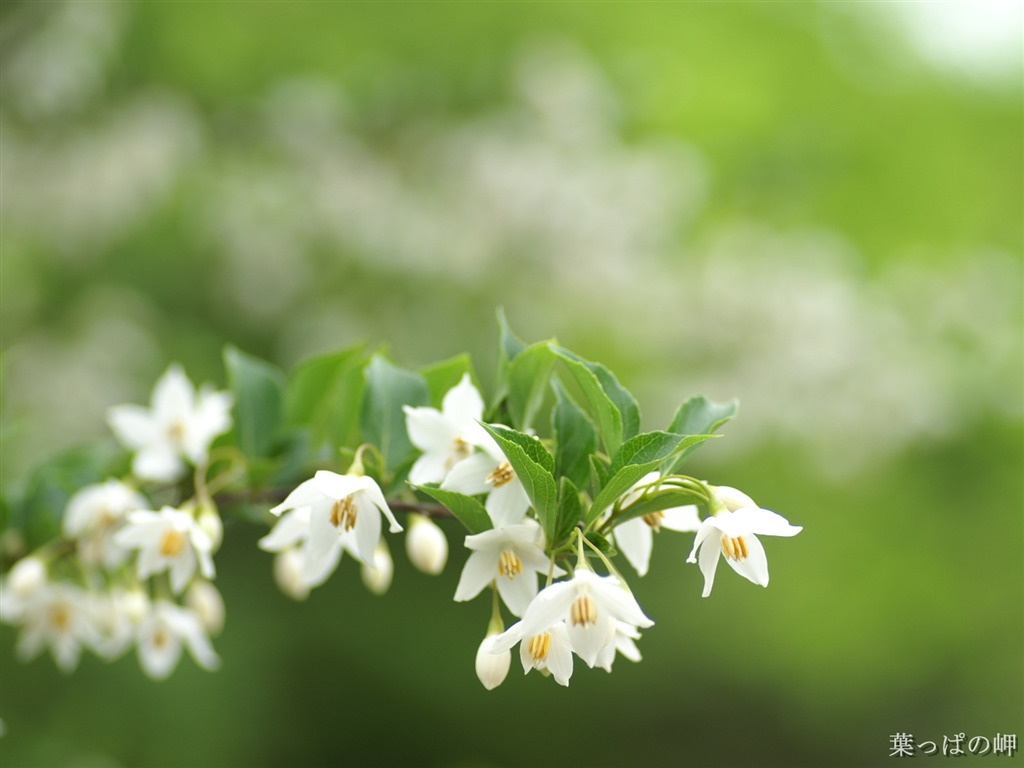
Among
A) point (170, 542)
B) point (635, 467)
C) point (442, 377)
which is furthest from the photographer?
point (442, 377)

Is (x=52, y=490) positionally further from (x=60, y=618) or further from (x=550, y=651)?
(x=550, y=651)

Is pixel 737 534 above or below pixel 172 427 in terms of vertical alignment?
below

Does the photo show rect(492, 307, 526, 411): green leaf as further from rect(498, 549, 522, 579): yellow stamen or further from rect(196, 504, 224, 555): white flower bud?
rect(196, 504, 224, 555): white flower bud

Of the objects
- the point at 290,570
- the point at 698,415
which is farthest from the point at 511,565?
the point at 290,570

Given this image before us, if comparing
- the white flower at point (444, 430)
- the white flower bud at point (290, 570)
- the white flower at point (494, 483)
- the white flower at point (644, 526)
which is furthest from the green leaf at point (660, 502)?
the white flower bud at point (290, 570)

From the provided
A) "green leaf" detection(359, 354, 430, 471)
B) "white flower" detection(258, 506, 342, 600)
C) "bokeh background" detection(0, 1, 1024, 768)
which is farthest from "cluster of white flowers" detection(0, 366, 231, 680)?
"bokeh background" detection(0, 1, 1024, 768)

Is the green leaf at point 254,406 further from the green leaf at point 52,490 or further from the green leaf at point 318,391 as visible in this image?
the green leaf at point 52,490
